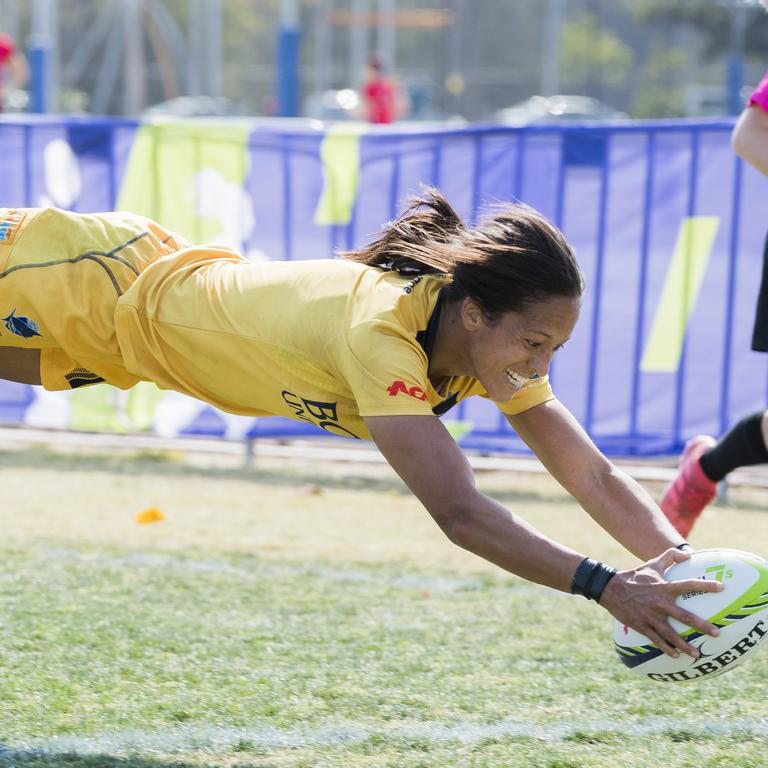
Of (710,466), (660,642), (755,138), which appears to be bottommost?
(710,466)

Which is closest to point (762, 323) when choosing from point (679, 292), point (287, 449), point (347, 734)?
point (679, 292)

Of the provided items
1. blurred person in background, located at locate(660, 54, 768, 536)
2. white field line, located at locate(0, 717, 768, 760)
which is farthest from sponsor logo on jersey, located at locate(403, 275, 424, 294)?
blurred person in background, located at locate(660, 54, 768, 536)

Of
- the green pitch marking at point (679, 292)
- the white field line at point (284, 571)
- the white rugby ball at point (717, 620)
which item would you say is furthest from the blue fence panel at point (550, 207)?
the white rugby ball at point (717, 620)

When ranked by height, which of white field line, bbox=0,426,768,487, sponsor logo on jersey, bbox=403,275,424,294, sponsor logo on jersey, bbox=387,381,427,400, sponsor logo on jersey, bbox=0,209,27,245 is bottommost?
white field line, bbox=0,426,768,487

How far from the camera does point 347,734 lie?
3352mm

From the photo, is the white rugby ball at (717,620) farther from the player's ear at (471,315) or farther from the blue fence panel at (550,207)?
the blue fence panel at (550,207)

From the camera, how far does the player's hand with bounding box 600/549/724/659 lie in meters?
2.94

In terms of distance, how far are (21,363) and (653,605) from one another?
2091 mm

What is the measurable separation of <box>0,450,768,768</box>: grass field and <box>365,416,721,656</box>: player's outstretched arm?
0.48 m

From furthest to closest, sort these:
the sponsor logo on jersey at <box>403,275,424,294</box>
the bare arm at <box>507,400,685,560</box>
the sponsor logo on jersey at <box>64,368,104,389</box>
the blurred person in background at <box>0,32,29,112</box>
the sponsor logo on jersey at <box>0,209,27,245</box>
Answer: the blurred person in background at <box>0,32,29,112</box>, the sponsor logo on jersey at <box>64,368,104,389</box>, the sponsor logo on jersey at <box>0,209,27,245</box>, the bare arm at <box>507,400,685,560</box>, the sponsor logo on jersey at <box>403,275,424,294</box>

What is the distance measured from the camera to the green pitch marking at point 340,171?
7203 millimetres

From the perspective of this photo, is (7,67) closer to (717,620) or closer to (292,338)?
(292,338)

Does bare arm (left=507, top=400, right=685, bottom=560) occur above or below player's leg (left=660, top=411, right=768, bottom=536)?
above

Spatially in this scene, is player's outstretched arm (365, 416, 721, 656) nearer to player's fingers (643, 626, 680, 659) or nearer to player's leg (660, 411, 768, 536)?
player's fingers (643, 626, 680, 659)
